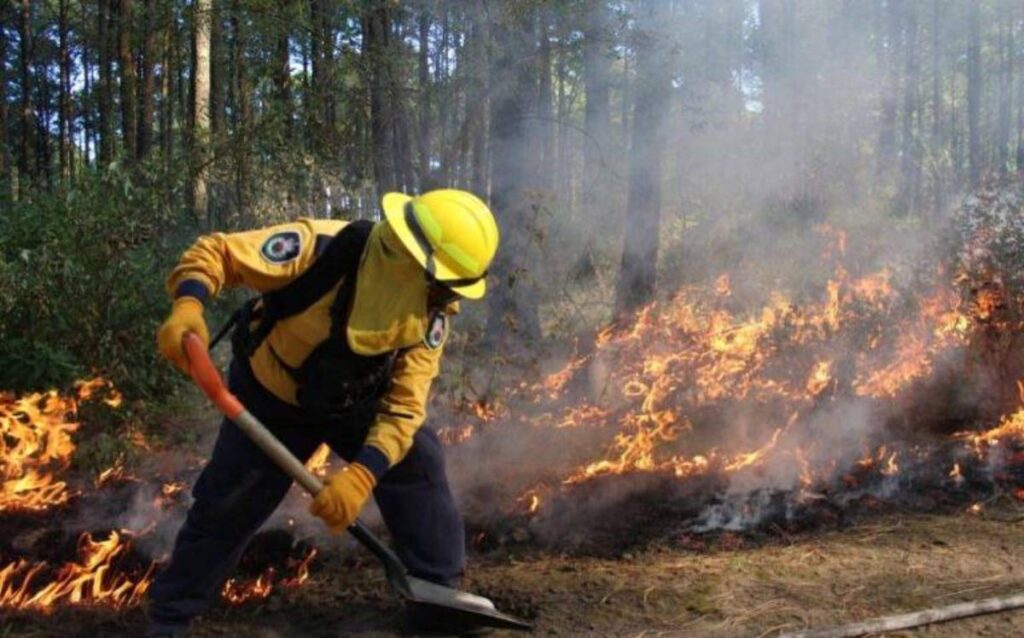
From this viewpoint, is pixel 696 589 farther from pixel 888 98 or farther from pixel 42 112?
pixel 42 112

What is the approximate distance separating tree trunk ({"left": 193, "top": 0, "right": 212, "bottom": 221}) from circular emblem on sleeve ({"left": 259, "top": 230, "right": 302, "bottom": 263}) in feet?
13.4

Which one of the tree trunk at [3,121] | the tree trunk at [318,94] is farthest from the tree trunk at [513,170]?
the tree trunk at [3,121]

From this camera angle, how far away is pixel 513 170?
7578 mm

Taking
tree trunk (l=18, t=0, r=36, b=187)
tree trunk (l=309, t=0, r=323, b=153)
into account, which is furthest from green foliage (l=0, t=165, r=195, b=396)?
tree trunk (l=18, t=0, r=36, b=187)

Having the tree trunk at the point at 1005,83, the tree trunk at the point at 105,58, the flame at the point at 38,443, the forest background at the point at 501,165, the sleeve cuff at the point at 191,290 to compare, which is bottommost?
the flame at the point at 38,443

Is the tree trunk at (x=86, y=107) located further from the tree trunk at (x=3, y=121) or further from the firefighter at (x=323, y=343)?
the firefighter at (x=323, y=343)

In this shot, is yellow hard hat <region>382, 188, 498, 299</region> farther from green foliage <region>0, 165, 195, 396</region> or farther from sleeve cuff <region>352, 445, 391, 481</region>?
green foliage <region>0, 165, 195, 396</region>

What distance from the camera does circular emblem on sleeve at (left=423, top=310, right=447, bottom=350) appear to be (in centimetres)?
309

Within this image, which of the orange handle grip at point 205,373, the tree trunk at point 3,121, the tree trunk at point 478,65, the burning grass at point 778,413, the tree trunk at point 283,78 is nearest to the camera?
the orange handle grip at point 205,373

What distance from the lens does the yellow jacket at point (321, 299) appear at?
2895mm

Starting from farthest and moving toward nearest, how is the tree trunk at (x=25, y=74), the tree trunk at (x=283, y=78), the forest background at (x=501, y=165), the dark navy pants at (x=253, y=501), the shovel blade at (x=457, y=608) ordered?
the tree trunk at (x=25, y=74)
the tree trunk at (x=283, y=78)
the forest background at (x=501, y=165)
the shovel blade at (x=457, y=608)
the dark navy pants at (x=253, y=501)

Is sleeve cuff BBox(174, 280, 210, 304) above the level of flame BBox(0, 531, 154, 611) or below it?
above

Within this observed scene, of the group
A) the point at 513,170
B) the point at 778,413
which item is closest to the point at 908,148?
the point at 513,170

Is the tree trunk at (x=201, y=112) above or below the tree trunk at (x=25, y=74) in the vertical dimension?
below
